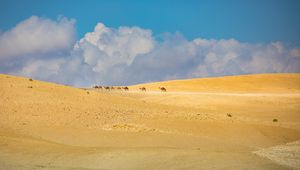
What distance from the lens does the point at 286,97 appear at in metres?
51.9

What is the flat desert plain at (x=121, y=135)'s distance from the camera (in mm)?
14044

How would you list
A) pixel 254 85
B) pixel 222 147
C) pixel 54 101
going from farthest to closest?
pixel 254 85 < pixel 54 101 < pixel 222 147

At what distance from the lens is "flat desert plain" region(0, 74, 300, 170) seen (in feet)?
46.1

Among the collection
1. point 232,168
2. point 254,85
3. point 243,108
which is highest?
point 254,85

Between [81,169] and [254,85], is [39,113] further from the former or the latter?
[254,85]

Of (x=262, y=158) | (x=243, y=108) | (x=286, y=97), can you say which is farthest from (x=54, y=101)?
(x=286, y=97)

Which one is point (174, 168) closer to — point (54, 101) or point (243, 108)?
point (54, 101)

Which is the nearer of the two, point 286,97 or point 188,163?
point 188,163

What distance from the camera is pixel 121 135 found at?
21.4 meters

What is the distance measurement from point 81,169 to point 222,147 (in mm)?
8288

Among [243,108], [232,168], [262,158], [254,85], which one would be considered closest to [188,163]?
[232,168]

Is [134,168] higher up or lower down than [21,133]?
lower down

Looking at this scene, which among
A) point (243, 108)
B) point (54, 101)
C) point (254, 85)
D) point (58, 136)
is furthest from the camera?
point (254, 85)

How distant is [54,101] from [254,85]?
63.6 meters
